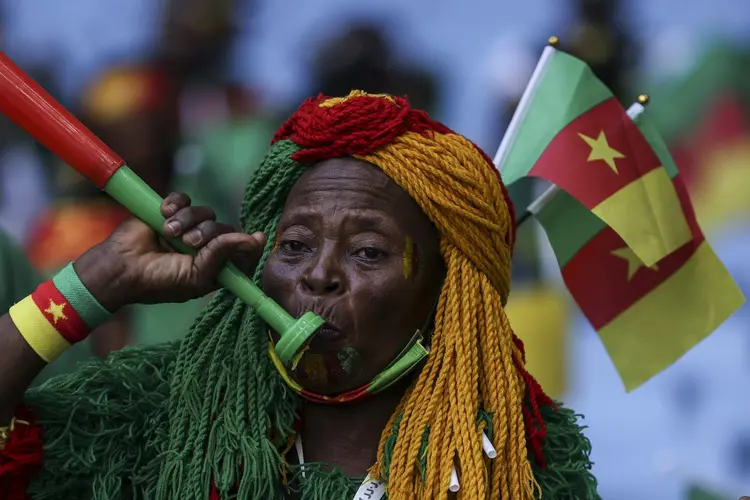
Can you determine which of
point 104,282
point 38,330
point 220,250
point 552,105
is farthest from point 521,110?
point 38,330

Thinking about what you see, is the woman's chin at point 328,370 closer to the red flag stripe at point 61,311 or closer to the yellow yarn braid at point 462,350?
the yellow yarn braid at point 462,350

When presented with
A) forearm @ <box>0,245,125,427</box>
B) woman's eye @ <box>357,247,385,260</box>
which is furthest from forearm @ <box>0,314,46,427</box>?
woman's eye @ <box>357,247,385,260</box>

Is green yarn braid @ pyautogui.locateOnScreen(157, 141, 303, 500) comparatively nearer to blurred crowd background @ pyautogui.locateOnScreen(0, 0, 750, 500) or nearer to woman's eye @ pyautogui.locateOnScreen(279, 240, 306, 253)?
woman's eye @ pyautogui.locateOnScreen(279, 240, 306, 253)

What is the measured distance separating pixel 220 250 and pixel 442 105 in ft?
10.2

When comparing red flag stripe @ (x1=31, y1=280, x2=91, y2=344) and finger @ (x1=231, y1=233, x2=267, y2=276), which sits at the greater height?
finger @ (x1=231, y1=233, x2=267, y2=276)

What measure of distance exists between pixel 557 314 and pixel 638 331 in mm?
1505

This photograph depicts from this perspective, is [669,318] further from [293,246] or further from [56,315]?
[56,315]

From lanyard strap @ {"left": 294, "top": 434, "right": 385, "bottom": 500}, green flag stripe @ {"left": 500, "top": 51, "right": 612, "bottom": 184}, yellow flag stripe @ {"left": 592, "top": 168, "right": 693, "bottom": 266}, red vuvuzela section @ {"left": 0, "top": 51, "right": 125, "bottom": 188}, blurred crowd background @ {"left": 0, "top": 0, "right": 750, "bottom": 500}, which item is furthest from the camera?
blurred crowd background @ {"left": 0, "top": 0, "right": 750, "bottom": 500}

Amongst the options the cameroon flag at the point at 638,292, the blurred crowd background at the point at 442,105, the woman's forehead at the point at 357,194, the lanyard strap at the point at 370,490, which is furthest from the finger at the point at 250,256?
the blurred crowd background at the point at 442,105

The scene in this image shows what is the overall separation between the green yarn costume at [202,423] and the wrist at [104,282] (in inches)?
9.4

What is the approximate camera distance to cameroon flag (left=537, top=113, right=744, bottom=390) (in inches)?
115

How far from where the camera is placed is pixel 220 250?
212 cm

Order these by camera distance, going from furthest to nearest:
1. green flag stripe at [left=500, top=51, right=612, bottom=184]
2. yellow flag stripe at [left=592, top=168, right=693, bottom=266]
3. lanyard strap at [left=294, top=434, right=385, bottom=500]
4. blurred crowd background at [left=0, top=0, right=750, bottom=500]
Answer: blurred crowd background at [left=0, top=0, right=750, bottom=500], green flag stripe at [left=500, top=51, right=612, bottom=184], yellow flag stripe at [left=592, top=168, right=693, bottom=266], lanyard strap at [left=294, top=434, right=385, bottom=500]

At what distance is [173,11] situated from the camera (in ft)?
18.6
